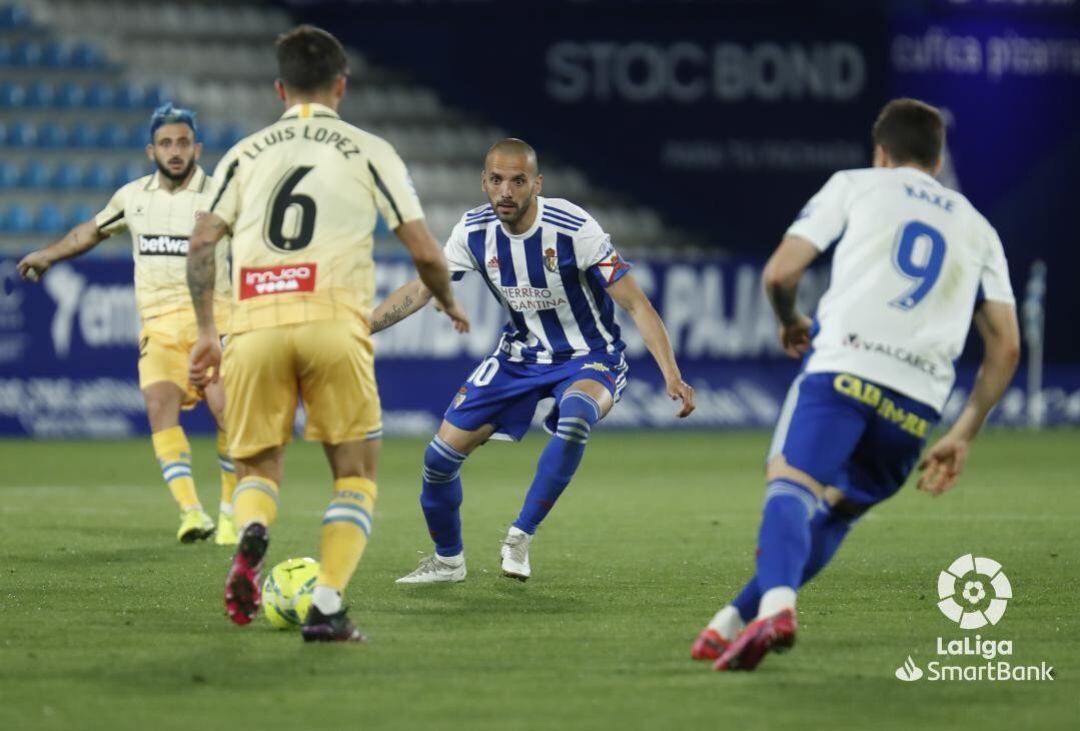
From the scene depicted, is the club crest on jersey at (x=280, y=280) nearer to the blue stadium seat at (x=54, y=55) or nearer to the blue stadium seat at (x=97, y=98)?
the blue stadium seat at (x=97, y=98)

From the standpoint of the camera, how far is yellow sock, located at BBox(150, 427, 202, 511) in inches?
396

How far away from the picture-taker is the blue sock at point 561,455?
27.1ft

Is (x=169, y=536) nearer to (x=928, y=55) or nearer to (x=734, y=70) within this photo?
(x=734, y=70)

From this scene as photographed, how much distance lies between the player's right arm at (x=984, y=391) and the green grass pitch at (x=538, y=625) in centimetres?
65

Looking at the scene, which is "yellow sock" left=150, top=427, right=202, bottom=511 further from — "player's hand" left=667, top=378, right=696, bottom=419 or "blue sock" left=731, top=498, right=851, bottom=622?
"blue sock" left=731, top=498, right=851, bottom=622

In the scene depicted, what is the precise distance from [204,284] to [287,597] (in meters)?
1.21

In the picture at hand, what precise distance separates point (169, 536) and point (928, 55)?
15.4m

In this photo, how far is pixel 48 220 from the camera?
21703mm

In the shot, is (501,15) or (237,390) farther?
(501,15)

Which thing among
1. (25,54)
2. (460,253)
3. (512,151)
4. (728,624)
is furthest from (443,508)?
(25,54)

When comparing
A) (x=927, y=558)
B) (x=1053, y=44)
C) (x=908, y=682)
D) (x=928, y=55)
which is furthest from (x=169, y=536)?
(x=1053, y=44)

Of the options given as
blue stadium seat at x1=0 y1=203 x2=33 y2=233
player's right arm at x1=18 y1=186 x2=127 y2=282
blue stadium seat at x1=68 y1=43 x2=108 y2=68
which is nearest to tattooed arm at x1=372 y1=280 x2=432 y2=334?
player's right arm at x1=18 y1=186 x2=127 y2=282

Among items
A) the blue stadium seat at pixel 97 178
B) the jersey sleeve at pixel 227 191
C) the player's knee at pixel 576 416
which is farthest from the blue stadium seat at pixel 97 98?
the jersey sleeve at pixel 227 191

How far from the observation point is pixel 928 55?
23.0m
